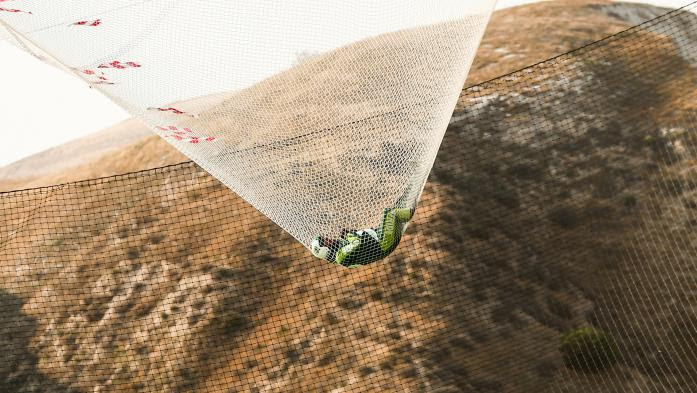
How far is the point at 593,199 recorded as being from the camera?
32.3ft

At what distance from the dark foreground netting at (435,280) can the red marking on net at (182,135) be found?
3.54 m

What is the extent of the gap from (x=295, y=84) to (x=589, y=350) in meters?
4.72

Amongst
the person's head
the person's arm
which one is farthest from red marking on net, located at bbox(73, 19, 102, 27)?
the person's arm

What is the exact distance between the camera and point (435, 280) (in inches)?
355

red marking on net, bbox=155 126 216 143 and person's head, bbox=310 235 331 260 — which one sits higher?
red marking on net, bbox=155 126 216 143

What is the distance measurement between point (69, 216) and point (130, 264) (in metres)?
1.63

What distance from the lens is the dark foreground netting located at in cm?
832

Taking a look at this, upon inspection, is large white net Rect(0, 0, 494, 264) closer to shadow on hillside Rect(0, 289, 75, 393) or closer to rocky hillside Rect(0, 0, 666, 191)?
shadow on hillside Rect(0, 289, 75, 393)

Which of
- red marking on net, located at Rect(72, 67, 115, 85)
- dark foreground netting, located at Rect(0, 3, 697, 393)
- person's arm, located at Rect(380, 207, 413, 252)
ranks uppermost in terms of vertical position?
red marking on net, located at Rect(72, 67, 115, 85)

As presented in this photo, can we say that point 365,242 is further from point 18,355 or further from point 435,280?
point 18,355

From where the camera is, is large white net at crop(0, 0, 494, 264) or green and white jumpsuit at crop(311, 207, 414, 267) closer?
large white net at crop(0, 0, 494, 264)

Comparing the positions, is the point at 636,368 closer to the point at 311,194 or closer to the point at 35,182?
the point at 311,194

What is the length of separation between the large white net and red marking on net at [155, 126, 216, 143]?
1 cm

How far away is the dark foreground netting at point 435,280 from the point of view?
27.3 feet
